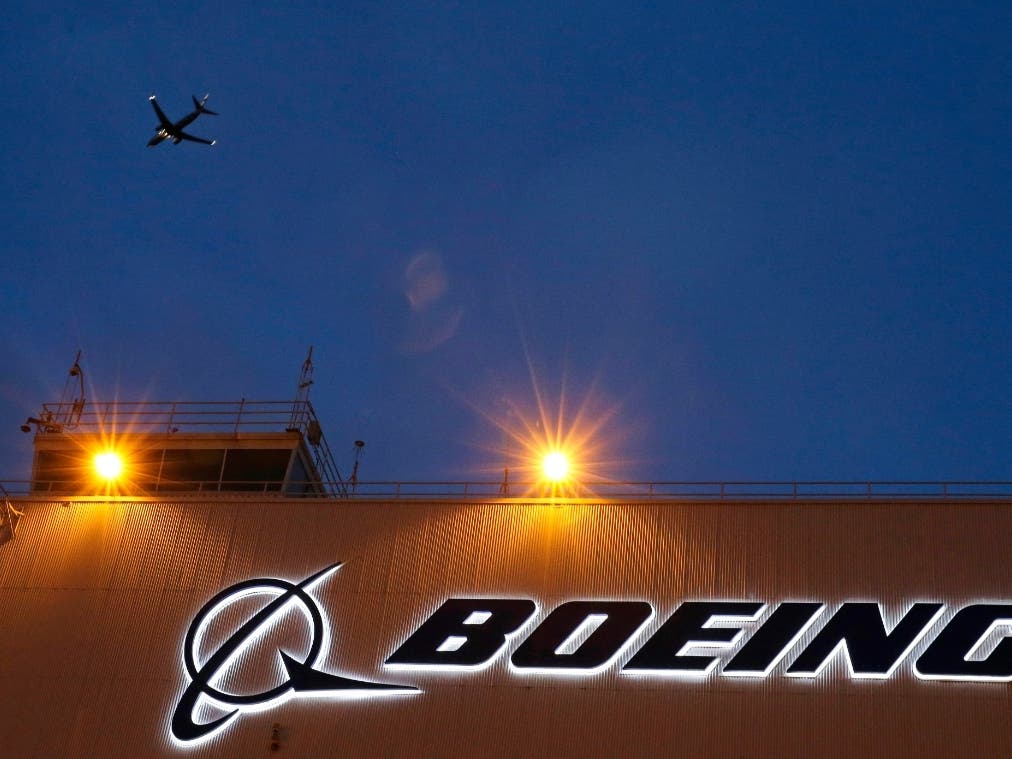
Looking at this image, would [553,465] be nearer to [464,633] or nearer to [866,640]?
[464,633]

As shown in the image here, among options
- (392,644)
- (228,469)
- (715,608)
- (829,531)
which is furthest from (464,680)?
(228,469)

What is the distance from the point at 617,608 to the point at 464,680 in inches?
180

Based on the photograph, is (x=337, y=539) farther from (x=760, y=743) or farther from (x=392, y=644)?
(x=760, y=743)

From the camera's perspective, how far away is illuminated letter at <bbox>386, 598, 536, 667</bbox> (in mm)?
35188

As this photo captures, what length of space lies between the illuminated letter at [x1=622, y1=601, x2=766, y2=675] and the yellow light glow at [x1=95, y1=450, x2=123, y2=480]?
17.9m

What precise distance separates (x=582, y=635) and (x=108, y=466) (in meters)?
16.8

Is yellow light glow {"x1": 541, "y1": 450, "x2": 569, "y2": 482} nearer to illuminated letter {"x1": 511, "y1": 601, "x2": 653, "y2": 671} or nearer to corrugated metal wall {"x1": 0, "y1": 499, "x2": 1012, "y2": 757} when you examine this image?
corrugated metal wall {"x1": 0, "y1": 499, "x2": 1012, "y2": 757}

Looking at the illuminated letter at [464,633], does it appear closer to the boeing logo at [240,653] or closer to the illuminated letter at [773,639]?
the boeing logo at [240,653]

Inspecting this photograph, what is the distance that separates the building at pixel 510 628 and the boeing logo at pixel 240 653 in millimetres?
64

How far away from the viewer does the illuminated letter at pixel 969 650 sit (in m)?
32.3

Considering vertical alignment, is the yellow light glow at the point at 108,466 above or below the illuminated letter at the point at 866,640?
above

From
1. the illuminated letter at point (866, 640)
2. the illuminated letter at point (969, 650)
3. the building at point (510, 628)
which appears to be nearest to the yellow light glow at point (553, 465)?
the building at point (510, 628)

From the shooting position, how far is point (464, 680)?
114 ft

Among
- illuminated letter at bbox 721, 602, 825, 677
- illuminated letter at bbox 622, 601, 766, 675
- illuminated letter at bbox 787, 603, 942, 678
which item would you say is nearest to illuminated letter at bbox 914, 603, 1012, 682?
illuminated letter at bbox 787, 603, 942, 678
